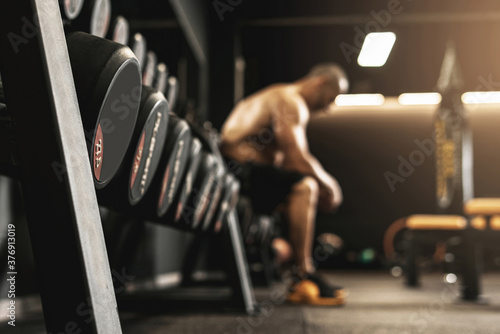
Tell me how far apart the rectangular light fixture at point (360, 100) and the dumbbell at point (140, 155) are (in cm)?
709

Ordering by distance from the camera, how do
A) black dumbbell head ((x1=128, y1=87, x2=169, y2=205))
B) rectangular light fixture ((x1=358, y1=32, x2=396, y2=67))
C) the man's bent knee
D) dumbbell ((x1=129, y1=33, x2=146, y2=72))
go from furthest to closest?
rectangular light fixture ((x1=358, y1=32, x2=396, y2=67)) → the man's bent knee → dumbbell ((x1=129, y1=33, x2=146, y2=72)) → black dumbbell head ((x1=128, y1=87, x2=169, y2=205))

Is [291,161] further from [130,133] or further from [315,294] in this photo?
[130,133]

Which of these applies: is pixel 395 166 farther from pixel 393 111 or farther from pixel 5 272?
pixel 5 272

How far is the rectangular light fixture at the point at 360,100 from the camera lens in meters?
7.94

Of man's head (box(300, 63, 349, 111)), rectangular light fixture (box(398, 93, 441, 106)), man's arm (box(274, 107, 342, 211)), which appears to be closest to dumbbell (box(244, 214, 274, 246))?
man's arm (box(274, 107, 342, 211))

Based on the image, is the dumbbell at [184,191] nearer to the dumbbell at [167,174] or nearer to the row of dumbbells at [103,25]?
the dumbbell at [167,174]

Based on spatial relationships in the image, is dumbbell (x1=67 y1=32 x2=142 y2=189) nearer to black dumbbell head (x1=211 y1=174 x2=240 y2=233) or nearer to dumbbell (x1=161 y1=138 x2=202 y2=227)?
dumbbell (x1=161 y1=138 x2=202 y2=227)

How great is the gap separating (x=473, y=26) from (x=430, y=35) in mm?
470

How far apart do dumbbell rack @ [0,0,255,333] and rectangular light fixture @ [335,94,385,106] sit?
7.49 meters

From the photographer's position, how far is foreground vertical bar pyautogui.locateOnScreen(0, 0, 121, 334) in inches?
23.6

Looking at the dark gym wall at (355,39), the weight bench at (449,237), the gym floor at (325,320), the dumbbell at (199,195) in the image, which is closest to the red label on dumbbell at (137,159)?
the dumbbell at (199,195)

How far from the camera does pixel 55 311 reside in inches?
23.8

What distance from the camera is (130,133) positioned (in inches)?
34.0

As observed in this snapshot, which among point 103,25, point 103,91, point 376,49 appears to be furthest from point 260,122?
point 376,49
